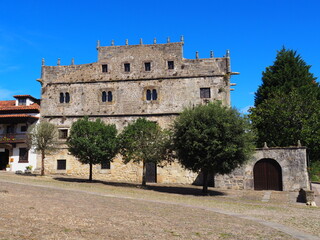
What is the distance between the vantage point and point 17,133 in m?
34.5

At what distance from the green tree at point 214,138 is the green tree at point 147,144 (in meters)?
2.47

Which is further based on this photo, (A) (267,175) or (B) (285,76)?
(B) (285,76)

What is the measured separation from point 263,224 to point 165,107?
73.7 ft

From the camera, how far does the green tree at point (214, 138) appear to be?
20.9 meters

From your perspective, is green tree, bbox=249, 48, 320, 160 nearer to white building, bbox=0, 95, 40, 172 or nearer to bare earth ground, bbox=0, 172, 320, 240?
bare earth ground, bbox=0, 172, 320, 240

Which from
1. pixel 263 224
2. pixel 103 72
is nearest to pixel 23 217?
pixel 263 224

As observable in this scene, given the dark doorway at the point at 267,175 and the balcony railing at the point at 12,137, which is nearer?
the dark doorway at the point at 267,175

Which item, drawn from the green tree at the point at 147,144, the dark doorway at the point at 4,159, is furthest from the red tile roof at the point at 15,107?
the green tree at the point at 147,144

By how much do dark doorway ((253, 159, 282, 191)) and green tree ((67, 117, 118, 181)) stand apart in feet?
40.9

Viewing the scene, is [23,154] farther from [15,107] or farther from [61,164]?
[15,107]

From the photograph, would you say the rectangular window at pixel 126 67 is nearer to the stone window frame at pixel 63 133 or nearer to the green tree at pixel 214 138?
the stone window frame at pixel 63 133

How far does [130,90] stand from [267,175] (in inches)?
656

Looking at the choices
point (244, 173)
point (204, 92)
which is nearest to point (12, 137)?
point (204, 92)

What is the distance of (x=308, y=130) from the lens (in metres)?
28.8
